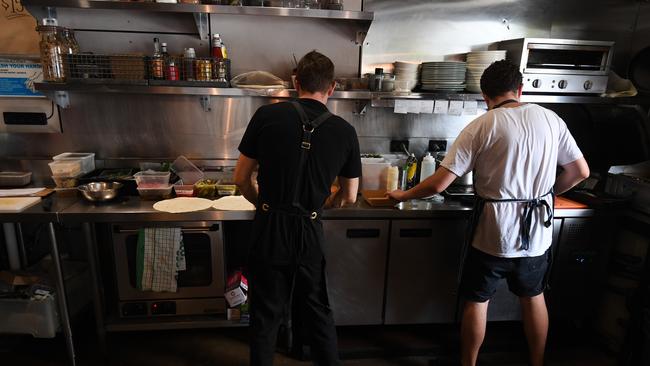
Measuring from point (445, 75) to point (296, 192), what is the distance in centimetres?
137

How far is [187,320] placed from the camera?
2465mm

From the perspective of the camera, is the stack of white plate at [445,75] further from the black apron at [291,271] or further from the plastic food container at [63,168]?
the plastic food container at [63,168]

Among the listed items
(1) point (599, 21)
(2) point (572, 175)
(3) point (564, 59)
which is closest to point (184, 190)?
(2) point (572, 175)

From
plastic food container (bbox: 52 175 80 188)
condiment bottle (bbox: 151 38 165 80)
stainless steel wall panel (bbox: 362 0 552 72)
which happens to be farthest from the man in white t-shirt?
plastic food container (bbox: 52 175 80 188)

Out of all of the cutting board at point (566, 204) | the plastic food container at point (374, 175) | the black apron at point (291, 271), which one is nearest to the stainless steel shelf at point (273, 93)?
the plastic food container at point (374, 175)

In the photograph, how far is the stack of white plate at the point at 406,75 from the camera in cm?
270

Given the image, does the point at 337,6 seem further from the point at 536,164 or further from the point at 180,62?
the point at 536,164

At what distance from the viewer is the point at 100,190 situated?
2303 millimetres

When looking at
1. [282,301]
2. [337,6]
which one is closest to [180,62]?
[337,6]

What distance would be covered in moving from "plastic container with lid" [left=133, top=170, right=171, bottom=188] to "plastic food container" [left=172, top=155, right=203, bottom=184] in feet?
0.58

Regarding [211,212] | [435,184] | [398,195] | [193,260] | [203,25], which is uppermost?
[203,25]

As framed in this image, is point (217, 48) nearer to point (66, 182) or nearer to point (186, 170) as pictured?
point (186, 170)

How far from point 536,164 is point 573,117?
141 cm

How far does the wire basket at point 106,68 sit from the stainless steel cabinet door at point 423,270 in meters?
1.66
